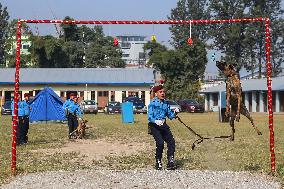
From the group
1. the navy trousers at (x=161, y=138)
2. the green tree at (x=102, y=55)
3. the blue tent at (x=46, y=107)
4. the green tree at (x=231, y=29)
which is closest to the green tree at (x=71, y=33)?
the green tree at (x=102, y=55)

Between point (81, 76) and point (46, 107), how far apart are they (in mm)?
35399

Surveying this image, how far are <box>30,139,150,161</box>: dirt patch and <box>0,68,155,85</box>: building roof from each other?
1899 inches

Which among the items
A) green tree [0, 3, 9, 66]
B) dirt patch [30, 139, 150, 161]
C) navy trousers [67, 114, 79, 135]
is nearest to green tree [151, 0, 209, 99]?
green tree [0, 3, 9, 66]

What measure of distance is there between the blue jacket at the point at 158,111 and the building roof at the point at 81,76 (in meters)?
55.7

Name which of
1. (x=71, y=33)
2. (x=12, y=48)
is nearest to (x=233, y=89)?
(x=71, y=33)

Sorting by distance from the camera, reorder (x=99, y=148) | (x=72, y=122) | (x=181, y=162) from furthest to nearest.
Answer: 1. (x=72, y=122)
2. (x=99, y=148)
3. (x=181, y=162)

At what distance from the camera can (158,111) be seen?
38.0 feet

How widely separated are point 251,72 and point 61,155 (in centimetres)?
7288

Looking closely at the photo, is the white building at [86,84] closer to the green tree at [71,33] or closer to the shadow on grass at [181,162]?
the green tree at [71,33]

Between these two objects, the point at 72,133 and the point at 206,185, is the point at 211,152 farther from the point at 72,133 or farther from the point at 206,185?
the point at 72,133

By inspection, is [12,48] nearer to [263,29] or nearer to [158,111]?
[263,29]

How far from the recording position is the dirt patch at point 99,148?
1531 cm

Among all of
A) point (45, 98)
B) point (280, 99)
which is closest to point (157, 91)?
point (45, 98)

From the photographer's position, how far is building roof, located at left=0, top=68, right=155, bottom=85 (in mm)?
68062
